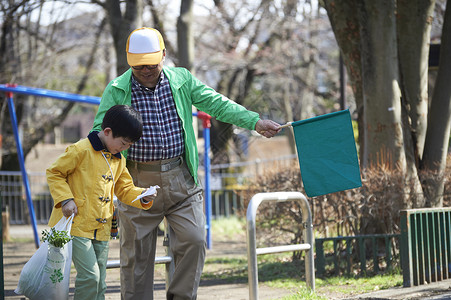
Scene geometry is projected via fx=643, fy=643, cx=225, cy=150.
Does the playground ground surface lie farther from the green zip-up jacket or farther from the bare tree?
the green zip-up jacket

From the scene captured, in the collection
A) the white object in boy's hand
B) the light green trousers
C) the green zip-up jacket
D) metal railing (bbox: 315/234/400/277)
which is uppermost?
the green zip-up jacket

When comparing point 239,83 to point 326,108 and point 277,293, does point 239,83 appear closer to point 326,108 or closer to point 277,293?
point 326,108

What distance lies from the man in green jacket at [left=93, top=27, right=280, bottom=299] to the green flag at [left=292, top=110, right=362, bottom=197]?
20.7 inches

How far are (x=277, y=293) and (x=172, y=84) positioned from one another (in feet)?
8.81

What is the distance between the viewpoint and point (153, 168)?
13.3 ft

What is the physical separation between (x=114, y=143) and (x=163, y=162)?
376 millimetres

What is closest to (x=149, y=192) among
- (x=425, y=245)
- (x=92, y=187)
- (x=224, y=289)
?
(x=92, y=187)

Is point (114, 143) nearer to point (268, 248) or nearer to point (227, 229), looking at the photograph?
point (268, 248)

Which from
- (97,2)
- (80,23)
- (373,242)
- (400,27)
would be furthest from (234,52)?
(373,242)

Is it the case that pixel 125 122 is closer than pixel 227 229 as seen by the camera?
Yes

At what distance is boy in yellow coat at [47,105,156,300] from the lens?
12.1ft

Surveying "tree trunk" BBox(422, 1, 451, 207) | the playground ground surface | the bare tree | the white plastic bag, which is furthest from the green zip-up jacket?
"tree trunk" BBox(422, 1, 451, 207)

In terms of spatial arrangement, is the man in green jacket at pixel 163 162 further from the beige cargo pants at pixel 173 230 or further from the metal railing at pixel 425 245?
Answer: the metal railing at pixel 425 245

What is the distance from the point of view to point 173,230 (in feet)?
13.7
